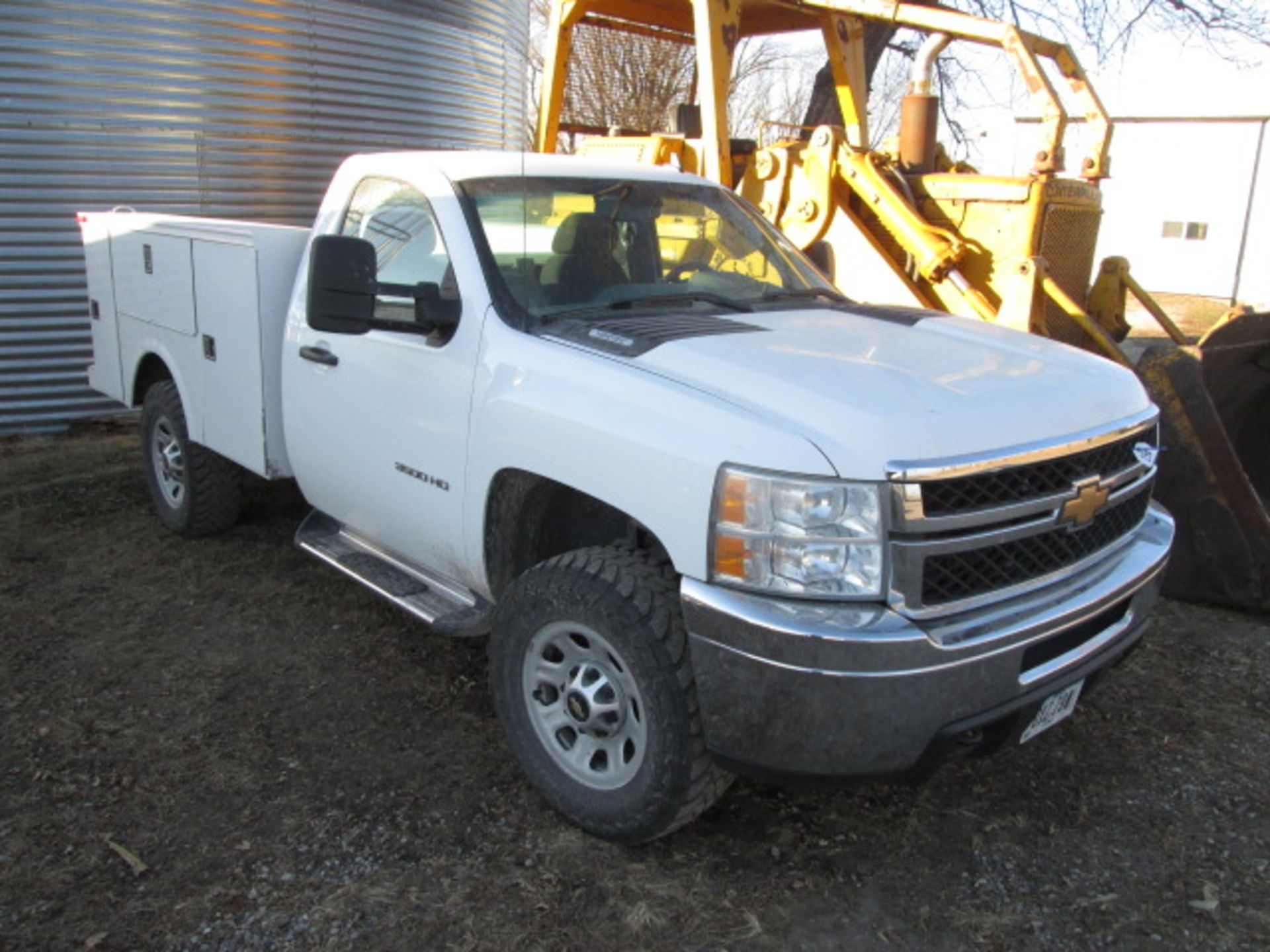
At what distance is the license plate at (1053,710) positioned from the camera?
2922 mm

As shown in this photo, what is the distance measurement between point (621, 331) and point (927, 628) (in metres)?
1.37

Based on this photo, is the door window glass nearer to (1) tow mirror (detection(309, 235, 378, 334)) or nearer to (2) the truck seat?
(1) tow mirror (detection(309, 235, 378, 334))

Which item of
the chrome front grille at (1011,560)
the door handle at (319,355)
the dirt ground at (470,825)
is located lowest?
the dirt ground at (470,825)

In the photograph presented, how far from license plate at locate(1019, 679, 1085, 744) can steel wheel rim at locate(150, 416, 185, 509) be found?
445cm

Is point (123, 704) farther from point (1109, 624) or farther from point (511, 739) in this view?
point (1109, 624)

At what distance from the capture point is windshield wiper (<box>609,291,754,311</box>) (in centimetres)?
377

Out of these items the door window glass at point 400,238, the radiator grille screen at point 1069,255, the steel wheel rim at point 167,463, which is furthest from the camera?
the radiator grille screen at point 1069,255

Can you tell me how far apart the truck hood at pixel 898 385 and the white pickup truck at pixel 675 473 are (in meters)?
0.01

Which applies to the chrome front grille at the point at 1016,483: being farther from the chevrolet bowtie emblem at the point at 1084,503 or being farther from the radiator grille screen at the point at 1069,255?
the radiator grille screen at the point at 1069,255

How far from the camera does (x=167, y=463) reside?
5.75 m

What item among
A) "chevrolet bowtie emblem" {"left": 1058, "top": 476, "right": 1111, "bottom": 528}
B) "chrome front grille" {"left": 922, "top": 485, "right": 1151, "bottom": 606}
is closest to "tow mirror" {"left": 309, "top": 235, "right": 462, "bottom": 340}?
"chrome front grille" {"left": 922, "top": 485, "right": 1151, "bottom": 606}

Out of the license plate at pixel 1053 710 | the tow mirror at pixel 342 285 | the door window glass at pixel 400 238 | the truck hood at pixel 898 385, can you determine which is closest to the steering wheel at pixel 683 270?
the truck hood at pixel 898 385

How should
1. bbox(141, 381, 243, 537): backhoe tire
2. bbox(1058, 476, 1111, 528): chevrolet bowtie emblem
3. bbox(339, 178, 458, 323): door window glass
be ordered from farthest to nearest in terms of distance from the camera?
1. bbox(141, 381, 243, 537): backhoe tire
2. bbox(339, 178, 458, 323): door window glass
3. bbox(1058, 476, 1111, 528): chevrolet bowtie emblem

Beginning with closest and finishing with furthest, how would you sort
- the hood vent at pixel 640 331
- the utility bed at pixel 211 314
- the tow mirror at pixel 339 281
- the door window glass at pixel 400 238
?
the hood vent at pixel 640 331
the tow mirror at pixel 339 281
the door window glass at pixel 400 238
the utility bed at pixel 211 314
